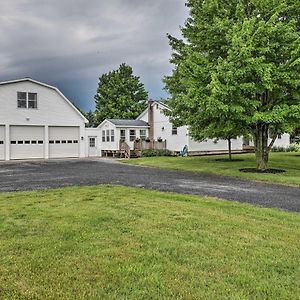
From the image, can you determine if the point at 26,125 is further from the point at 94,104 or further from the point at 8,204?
the point at 94,104

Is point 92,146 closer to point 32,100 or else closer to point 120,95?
point 32,100

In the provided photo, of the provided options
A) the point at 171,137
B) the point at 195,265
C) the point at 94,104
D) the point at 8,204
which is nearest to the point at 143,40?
the point at 171,137

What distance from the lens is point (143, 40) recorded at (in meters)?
30.2

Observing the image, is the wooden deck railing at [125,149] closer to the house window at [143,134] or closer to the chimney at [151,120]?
the house window at [143,134]

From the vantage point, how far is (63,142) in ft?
109

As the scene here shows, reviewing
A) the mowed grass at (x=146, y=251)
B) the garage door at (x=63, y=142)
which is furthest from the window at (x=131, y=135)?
the mowed grass at (x=146, y=251)

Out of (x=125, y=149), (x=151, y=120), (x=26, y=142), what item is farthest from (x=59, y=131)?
(x=151, y=120)

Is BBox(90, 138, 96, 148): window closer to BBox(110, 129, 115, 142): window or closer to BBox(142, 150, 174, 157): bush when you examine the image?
BBox(110, 129, 115, 142): window

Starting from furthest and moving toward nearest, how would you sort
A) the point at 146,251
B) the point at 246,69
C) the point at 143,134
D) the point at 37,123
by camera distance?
the point at 143,134
the point at 37,123
the point at 246,69
the point at 146,251

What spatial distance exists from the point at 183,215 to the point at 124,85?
52467 millimetres

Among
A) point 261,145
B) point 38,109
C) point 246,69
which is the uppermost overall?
point 38,109

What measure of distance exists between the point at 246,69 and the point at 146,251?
12.1 meters

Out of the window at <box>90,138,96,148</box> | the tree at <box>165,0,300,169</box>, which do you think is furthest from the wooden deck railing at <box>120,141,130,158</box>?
the tree at <box>165,0,300,169</box>

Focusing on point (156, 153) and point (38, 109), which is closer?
point (38, 109)
